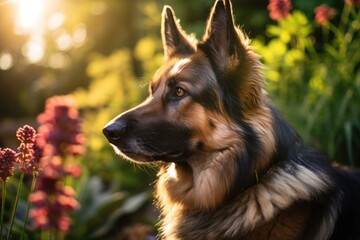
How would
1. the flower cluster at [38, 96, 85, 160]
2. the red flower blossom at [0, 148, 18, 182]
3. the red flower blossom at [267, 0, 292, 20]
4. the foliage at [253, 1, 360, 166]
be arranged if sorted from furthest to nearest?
the foliage at [253, 1, 360, 166]
the red flower blossom at [267, 0, 292, 20]
the red flower blossom at [0, 148, 18, 182]
the flower cluster at [38, 96, 85, 160]

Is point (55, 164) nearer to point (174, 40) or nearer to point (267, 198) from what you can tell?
point (267, 198)

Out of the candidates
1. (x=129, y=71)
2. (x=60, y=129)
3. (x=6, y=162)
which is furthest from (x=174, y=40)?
(x=129, y=71)

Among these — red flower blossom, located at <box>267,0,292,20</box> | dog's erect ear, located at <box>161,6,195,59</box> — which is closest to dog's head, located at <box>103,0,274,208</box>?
dog's erect ear, located at <box>161,6,195,59</box>

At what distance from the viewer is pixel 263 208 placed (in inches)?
124

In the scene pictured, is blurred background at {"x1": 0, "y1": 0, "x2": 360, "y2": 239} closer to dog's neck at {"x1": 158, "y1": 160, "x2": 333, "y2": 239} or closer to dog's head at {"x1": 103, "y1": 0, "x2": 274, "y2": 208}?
dog's head at {"x1": 103, "y1": 0, "x2": 274, "y2": 208}

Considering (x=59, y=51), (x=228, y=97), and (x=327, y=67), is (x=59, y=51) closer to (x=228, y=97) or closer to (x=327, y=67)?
(x=327, y=67)

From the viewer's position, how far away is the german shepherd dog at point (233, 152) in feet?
10.5

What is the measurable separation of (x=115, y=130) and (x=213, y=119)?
0.65m

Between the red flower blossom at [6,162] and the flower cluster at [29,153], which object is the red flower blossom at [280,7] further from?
the red flower blossom at [6,162]

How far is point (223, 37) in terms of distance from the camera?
3.31 meters

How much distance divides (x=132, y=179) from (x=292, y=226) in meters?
4.08

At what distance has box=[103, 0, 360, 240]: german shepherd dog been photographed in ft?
10.5

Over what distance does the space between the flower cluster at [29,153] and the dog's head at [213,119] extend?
0.75m

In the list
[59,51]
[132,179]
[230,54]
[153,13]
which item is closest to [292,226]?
[230,54]
